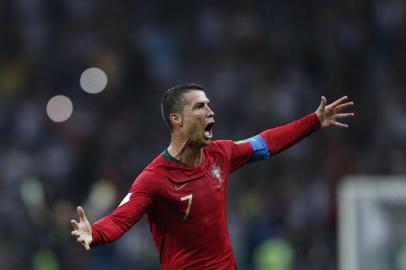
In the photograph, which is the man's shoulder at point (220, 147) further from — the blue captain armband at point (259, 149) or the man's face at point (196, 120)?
the man's face at point (196, 120)

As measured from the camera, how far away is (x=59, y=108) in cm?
1499

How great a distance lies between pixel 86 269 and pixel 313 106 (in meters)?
3.73

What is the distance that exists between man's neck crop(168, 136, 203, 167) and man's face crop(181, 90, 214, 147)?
57 millimetres

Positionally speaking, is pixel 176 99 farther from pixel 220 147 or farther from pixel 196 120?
pixel 220 147

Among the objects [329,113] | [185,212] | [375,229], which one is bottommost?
[375,229]

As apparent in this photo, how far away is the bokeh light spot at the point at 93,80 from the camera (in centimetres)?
1530

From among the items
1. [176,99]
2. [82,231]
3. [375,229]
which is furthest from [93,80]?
[82,231]

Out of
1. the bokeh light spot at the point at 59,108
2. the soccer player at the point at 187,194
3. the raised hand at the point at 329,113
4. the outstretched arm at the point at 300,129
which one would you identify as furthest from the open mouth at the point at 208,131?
the bokeh light spot at the point at 59,108

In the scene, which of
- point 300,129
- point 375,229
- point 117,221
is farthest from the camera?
point 375,229

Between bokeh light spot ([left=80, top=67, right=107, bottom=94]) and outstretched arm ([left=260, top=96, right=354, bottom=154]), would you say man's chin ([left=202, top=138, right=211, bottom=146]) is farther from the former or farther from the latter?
bokeh light spot ([left=80, top=67, right=107, bottom=94])

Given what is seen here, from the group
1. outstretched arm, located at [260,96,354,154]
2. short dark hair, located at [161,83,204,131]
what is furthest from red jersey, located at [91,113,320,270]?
outstretched arm, located at [260,96,354,154]

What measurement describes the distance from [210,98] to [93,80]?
6.92ft

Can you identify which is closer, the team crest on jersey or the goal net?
the team crest on jersey

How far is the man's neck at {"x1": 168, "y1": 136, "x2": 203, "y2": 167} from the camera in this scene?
6.03 m
